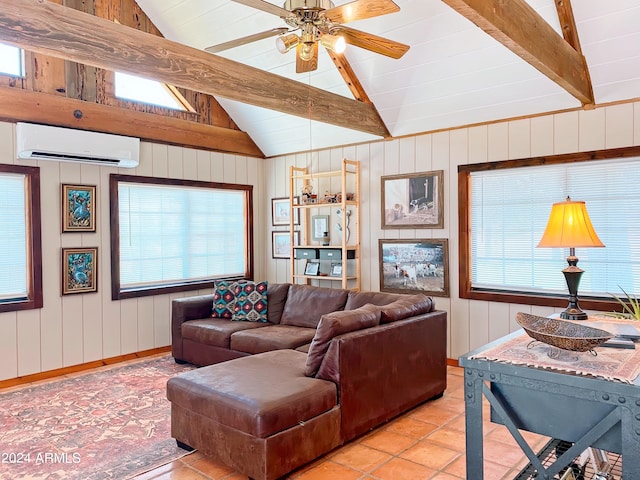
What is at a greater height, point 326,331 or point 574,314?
point 574,314

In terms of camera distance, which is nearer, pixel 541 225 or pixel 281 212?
pixel 541 225

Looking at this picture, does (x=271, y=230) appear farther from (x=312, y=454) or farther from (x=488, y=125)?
(x=312, y=454)

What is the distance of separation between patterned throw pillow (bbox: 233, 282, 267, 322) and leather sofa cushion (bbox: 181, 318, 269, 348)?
0.12 meters

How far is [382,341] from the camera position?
323cm

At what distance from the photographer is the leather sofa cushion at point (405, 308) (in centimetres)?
346

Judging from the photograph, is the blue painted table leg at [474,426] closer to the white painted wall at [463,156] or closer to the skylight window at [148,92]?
the white painted wall at [463,156]

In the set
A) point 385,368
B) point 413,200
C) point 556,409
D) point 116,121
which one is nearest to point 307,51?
point 385,368

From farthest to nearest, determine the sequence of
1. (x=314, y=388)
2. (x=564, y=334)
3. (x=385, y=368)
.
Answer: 1. (x=385, y=368)
2. (x=314, y=388)
3. (x=564, y=334)

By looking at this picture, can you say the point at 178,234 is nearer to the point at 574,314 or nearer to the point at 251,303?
the point at 251,303

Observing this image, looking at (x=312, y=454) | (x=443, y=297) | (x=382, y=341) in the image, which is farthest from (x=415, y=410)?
(x=443, y=297)

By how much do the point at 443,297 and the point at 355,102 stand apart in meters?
2.22

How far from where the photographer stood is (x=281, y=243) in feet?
21.5

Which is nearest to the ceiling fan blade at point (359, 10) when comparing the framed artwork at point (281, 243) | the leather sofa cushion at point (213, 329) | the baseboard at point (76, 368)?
the leather sofa cushion at point (213, 329)

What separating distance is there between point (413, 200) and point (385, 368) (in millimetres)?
2370
